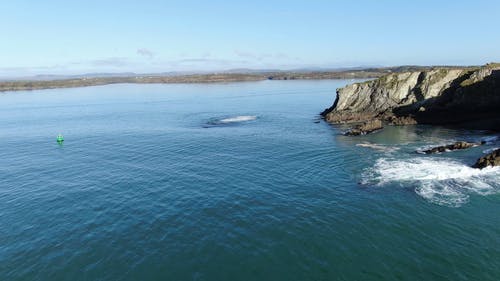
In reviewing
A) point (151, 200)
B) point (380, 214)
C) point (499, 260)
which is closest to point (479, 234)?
point (499, 260)

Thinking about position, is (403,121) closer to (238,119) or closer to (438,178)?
(438,178)

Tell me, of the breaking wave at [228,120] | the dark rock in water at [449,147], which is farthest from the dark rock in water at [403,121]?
the breaking wave at [228,120]

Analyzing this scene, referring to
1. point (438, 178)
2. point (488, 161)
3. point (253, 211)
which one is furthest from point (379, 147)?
point (253, 211)

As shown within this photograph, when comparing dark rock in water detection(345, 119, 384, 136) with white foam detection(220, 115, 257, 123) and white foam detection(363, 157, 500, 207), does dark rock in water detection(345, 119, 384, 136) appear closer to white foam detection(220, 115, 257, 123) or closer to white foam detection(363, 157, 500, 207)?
white foam detection(363, 157, 500, 207)

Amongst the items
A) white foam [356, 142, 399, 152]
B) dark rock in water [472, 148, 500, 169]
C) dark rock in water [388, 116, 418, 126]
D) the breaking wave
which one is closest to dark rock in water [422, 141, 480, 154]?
white foam [356, 142, 399, 152]

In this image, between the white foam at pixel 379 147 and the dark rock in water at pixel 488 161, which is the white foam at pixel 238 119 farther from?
the dark rock in water at pixel 488 161

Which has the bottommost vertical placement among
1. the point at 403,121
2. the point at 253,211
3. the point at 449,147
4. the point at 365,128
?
the point at 253,211
